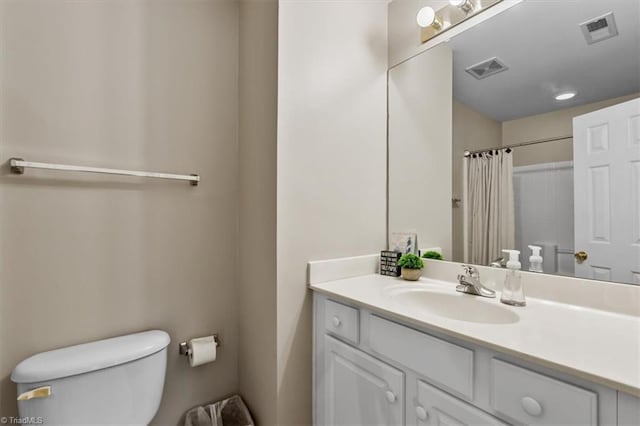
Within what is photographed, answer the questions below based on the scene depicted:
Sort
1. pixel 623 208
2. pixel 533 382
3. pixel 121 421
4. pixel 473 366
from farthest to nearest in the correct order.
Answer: pixel 121 421 → pixel 623 208 → pixel 473 366 → pixel 533 382

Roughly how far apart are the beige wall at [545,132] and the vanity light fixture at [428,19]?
0.58 m

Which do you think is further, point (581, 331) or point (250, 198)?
point (250, 198)

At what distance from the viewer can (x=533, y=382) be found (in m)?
Result: 0.62

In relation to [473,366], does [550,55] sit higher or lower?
higher

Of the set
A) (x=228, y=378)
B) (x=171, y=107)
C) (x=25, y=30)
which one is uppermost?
(x=25, y=30)

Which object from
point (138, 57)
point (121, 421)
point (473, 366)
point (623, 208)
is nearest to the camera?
point (473, 366)

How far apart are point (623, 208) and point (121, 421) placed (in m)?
1.78

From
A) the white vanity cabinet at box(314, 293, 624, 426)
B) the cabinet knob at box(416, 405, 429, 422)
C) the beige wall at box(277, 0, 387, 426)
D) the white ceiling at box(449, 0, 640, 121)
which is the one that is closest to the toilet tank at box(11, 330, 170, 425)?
the beige wall at box(277, 0, 387, 426)

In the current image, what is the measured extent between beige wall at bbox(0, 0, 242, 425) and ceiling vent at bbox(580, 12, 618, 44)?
1433 millimetres

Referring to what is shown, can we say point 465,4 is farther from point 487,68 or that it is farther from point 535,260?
point 535,260

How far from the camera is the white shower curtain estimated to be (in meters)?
1.15

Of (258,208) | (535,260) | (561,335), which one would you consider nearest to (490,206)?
(535,260)

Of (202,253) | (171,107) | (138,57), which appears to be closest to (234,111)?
(171,107)

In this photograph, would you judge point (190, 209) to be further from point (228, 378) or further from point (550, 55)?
point (550, 55)
